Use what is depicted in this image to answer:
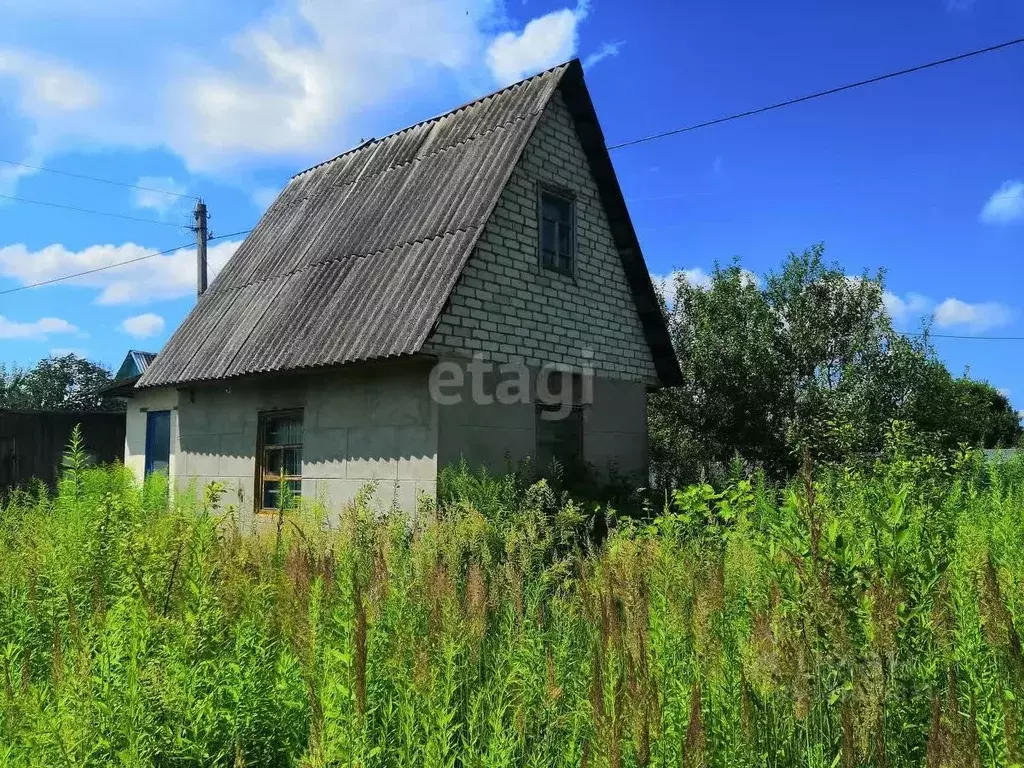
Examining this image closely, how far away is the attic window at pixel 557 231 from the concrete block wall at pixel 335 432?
3.07 meters

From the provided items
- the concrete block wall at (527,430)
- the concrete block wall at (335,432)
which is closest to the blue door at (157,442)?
the concrete block wall at (335,432)

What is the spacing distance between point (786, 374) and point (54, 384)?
49.7 m

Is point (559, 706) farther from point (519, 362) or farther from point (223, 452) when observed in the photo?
point (223, 452)

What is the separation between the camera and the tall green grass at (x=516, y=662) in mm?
1853

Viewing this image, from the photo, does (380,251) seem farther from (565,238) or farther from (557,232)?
(565,238)

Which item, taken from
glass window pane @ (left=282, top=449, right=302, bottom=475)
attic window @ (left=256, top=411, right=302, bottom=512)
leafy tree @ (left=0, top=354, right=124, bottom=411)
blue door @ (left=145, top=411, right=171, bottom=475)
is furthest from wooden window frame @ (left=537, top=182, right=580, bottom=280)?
leafy tree @ (left=0, top=354, right=124, bottom=411)

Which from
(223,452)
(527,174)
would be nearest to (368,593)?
(527,174)

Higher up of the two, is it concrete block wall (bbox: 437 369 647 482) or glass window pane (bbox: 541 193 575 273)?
glass window pane (bbox: 541 193 575 273)

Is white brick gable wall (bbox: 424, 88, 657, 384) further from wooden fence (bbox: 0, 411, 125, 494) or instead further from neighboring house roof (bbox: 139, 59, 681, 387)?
wooden fence (bbox: 0, 411, 125, 494)

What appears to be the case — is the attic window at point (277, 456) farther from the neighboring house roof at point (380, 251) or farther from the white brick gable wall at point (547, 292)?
the white brick gable wall at point (547, 292)

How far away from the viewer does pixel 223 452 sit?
11.8m

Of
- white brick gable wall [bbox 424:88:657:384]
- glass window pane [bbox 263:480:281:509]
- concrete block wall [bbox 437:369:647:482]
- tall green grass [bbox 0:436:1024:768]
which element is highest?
white brick gable wall [bbox 424:88:657:384]

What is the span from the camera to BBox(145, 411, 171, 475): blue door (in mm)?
14039

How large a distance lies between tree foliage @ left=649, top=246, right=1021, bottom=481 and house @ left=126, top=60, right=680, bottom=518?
3.47 meters
